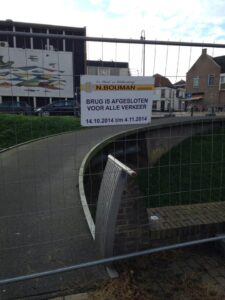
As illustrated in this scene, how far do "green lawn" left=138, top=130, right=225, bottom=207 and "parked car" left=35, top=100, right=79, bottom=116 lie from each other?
3.56m

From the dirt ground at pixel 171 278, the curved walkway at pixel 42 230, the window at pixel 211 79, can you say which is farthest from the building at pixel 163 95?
the dirt ground at pixel 171 278

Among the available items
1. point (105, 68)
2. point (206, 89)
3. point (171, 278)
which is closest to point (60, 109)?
point (105, 68)

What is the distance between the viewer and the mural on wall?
3193 millimetres

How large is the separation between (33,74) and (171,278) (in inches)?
112

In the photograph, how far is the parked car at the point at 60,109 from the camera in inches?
140

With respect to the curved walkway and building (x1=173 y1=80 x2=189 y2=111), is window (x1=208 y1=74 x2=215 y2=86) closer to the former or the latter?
building (x1=173 y1=80 x2=189 y2=111)

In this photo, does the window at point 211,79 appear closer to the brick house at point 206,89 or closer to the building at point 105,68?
the brick house at point 206,89

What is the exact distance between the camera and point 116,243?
3627 mm

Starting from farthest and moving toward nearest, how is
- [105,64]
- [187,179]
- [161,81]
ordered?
[187,179] → [161,81] → [105,64]

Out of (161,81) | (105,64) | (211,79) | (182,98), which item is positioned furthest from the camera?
(211,79)

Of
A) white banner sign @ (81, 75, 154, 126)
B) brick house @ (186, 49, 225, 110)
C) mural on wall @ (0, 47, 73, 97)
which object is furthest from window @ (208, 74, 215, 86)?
mural on wall @ (0, 47, 73, 97)

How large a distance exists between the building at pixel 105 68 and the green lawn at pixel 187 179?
3.71 meters

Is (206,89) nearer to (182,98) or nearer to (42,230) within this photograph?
(182,98)

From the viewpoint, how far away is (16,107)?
3.56m
